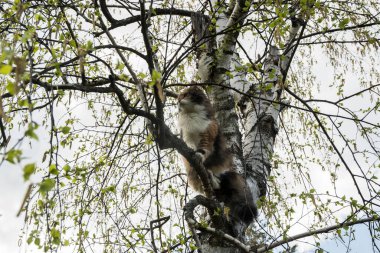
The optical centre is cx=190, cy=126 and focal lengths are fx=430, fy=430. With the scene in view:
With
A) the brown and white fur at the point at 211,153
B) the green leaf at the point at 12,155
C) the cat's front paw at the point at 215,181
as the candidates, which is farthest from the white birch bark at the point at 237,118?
the green leaf at the point at 12,155

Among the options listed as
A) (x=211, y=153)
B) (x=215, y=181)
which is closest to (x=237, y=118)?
(x=211, y=153)

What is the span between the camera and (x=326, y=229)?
3488mm

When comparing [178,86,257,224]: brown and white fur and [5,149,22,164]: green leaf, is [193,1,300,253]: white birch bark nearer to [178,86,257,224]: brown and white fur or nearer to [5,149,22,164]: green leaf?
[178,86,257,224]: brown and white fur

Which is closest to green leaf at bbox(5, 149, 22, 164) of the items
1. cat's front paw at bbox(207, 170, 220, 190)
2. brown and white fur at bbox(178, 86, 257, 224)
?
brown and white fur at bbox(178, 86, 257, 224)

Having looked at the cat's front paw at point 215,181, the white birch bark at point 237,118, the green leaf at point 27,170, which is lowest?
the green leaf at point 27,170

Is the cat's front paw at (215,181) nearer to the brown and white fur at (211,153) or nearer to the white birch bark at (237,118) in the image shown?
the brown and white fur at (211,153)

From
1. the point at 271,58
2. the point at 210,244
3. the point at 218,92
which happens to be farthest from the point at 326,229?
the point at 271,58

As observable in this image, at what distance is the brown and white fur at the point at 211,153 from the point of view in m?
4.23

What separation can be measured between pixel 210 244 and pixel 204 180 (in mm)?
566

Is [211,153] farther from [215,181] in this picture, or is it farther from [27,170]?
[27,170]

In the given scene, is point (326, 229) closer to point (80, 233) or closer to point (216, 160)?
point (216, 160)

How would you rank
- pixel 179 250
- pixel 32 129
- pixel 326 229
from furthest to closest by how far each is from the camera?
pixel 179 250 → pixel 326 229 → pixel 32 129

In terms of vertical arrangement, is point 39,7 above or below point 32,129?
above

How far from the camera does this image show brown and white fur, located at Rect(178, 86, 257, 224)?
4.23 m
